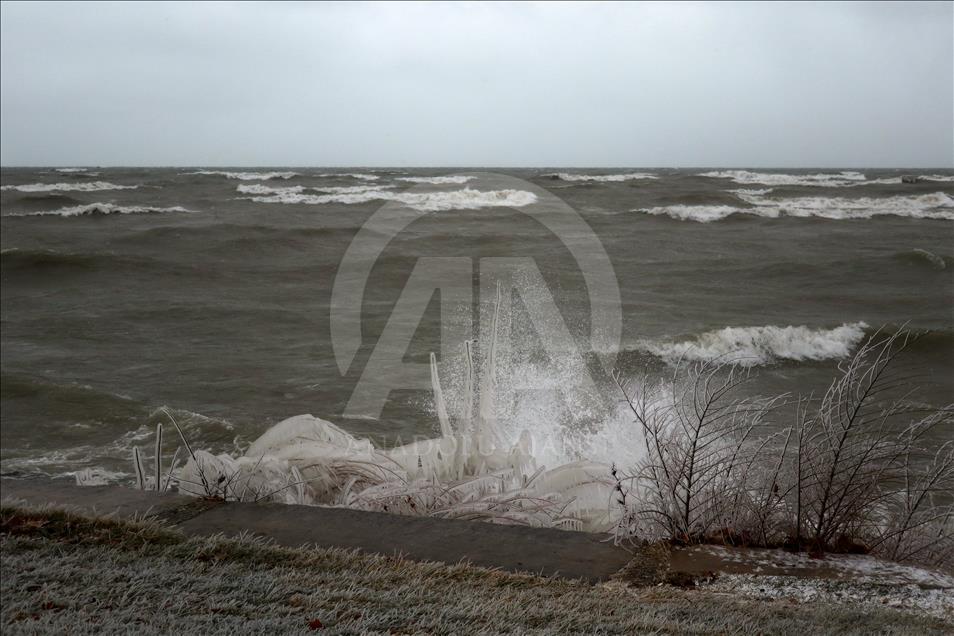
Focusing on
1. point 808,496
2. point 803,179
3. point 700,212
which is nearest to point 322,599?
point 808,496

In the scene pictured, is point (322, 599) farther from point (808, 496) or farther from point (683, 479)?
point (808, 496)

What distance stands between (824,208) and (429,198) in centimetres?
1921

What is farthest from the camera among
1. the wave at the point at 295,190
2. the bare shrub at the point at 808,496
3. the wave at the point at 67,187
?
the wave at the point at 67,187

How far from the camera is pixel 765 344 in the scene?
29.2 ft

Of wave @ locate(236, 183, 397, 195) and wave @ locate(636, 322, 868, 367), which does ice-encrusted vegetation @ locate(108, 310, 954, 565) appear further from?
wave @ locate(236, 183, 397, 195)

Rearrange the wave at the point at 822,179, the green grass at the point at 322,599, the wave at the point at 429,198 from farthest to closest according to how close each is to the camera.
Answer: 1. the wave at the point at 429,198
2. the wave at the point at 822,179
3. the green grass at the point at 322,599

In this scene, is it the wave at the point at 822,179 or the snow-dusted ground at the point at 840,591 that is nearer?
the snow-dusted ground at the point at 840,591

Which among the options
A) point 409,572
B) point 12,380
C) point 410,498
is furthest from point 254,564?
point 12,380

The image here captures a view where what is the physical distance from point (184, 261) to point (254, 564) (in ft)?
52.9

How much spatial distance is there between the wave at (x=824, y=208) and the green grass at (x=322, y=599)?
586 cm

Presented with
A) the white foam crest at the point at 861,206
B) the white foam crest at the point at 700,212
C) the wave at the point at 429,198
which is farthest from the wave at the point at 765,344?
the wave at the point at 429,198

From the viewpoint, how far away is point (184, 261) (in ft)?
57.8

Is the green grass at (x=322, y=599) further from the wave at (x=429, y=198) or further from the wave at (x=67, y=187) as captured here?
the wave at (x=67, y=187)

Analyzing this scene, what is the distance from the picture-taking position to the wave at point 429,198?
3045cm
